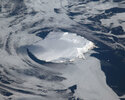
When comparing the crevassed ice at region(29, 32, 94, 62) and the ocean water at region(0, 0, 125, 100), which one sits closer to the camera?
the ocean water at region(0, 0, 125, 100)

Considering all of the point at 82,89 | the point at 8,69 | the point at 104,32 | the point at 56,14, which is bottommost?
the point at 82,89

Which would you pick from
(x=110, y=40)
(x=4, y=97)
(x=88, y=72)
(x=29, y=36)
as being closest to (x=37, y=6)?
(x=29, y=36)

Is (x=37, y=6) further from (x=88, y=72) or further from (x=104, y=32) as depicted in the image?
(x=88, y=72)

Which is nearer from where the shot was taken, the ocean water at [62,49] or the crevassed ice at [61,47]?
the ocean water at [62,49]

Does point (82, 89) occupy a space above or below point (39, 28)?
below

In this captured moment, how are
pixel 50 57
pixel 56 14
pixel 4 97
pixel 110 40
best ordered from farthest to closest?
pixel 56 14 → pixel 110 40 → pixel 50 57 → pixel 4 97
